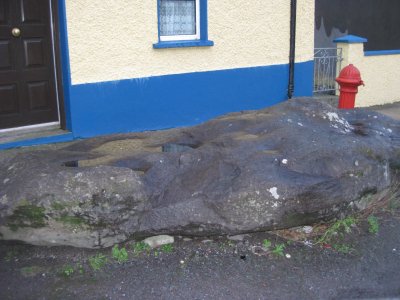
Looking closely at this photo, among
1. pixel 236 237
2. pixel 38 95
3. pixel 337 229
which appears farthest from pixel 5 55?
pixel 337 229

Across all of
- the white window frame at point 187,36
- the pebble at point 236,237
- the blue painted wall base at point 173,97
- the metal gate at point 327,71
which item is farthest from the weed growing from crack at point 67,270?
the metal gate at point 327,71

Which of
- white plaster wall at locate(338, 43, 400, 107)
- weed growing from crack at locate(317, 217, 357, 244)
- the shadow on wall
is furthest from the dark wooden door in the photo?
the shadow on wall

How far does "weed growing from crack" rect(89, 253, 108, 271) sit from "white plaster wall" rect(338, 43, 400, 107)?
7.36 metres

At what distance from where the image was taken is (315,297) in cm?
349

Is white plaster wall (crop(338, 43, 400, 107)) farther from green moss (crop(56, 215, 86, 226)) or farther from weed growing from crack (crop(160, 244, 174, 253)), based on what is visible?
green moss (crop(56, 215, 86, 226))

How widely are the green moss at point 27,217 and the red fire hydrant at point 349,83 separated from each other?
4.56 m

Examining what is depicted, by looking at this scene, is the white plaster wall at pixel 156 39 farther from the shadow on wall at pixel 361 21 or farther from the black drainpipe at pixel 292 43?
the shadow on wall at pixel 361 21

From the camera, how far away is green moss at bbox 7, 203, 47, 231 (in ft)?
12.0

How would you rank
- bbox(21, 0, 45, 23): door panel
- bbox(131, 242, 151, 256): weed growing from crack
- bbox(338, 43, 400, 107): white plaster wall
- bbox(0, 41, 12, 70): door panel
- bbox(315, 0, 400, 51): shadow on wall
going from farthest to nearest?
bbox(315, 0, 400, 51): shadow on wall, bbox(338, 43, 400, 107): white plaster wall, bbox(21, 0, 45, 23): door panel, bbox(0, 41, 12, 70): door panel, bbox(131, 242, 151, 256): weed growing from crack

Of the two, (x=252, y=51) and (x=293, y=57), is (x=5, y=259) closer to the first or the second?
(x=252, y=51)

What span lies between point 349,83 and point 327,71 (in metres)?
3.42

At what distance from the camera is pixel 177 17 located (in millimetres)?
7703

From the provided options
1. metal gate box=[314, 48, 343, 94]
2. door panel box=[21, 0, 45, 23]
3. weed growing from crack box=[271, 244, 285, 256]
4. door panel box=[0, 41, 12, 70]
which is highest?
door panel box=[21, 0, 45, 23]

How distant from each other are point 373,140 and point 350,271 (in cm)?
121
